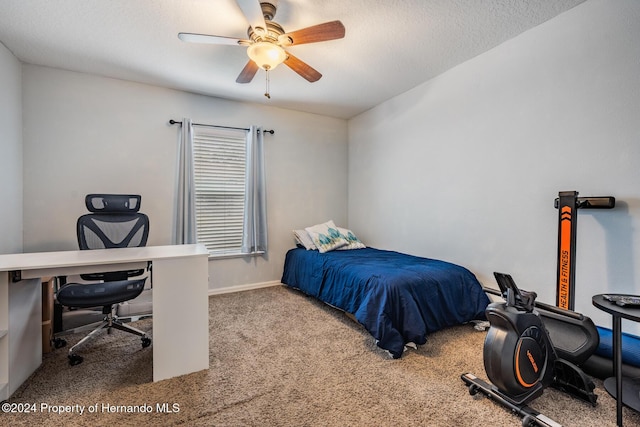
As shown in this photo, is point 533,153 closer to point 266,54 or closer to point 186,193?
point 266,54

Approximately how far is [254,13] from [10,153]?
8.74 ft

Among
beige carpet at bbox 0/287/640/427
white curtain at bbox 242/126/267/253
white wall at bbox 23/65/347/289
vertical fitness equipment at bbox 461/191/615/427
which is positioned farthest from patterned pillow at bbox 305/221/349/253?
vertical fitness equipment at bbox 461/191/615/427

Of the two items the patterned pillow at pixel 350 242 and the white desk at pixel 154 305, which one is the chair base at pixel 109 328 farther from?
the patterned pillow at pixel 350 242

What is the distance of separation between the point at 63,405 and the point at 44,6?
2642 mm

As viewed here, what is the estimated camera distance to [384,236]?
3.94 meters

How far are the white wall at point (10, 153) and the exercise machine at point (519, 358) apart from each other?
3872mm

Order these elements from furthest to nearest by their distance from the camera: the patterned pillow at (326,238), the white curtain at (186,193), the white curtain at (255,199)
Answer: the white curtain at (255,199) < the patterned pillow at (326,238) < the white curtain at (186,193)

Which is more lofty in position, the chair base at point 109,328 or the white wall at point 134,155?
the white wall at point 134,155

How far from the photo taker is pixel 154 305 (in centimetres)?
181

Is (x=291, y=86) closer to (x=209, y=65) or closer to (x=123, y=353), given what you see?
(x=209, y=65)

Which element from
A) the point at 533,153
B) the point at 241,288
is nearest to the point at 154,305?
the point at 241,288

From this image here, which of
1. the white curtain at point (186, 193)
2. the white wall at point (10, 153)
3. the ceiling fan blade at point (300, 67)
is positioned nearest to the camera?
the ceiling fan blade at point (300, 67)

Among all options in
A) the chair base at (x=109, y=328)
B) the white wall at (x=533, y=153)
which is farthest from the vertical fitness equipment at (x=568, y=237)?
the chair base at (x=109, y=328)

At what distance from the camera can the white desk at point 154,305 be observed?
1.65 meters
